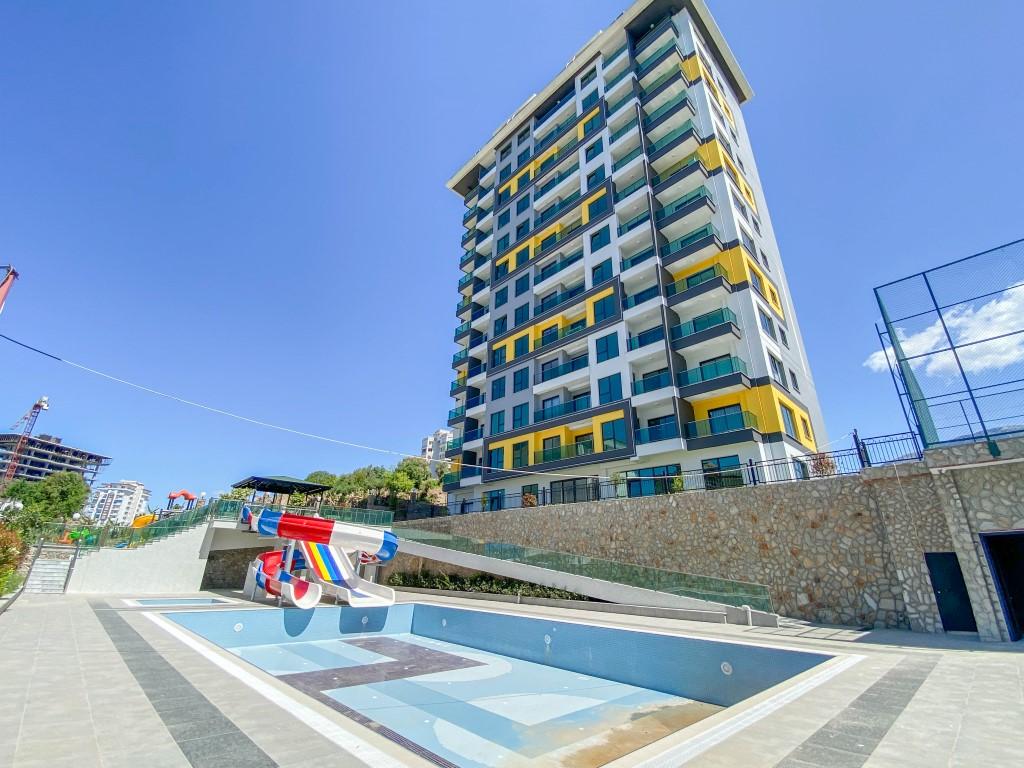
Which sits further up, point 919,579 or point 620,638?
point 919,579

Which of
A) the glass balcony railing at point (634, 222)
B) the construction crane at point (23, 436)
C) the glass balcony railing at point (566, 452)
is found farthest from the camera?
the construction crane at point (23, 436)

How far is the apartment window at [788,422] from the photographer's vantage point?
63.5ft

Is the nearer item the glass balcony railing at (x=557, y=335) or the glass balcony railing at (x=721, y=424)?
the glass balcony railing at (x=721, y=424)

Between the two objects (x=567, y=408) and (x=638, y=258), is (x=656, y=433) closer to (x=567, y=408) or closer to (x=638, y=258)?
(x=567, y=408)

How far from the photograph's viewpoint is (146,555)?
62.6ft

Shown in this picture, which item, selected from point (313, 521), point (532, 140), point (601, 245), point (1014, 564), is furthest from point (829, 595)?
point (532, 140)

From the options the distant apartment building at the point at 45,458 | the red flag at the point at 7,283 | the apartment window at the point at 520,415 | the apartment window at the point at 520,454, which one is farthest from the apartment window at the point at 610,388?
the distant apartment building at the point at 45,458

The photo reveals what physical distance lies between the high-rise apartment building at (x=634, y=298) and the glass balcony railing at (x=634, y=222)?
5.3 inches

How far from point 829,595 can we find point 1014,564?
3802mm

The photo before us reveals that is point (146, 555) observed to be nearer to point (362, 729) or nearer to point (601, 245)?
point (362, 729)

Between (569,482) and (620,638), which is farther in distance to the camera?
(569,482)

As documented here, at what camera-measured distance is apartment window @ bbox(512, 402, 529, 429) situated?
2742 cm

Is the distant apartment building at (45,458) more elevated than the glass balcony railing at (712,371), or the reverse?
the distant apartment building at (45,458)

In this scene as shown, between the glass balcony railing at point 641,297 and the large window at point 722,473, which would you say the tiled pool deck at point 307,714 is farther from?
the glass balcony railing at point 641,297
